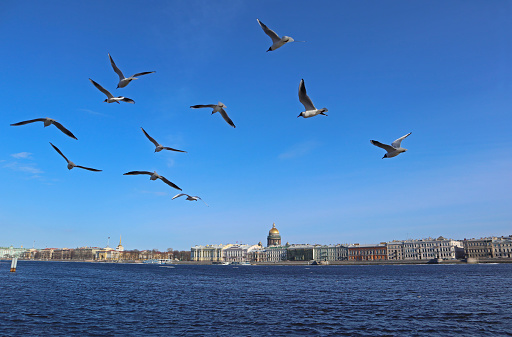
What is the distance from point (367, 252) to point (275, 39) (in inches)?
6105

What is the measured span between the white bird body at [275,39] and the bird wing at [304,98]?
3.67 ft

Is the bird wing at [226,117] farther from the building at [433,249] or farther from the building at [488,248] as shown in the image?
the building at [488,248]

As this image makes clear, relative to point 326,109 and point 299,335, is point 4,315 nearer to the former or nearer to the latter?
point 299,335

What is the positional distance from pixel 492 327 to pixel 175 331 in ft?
45.9

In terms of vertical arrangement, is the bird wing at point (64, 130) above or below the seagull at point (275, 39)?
below

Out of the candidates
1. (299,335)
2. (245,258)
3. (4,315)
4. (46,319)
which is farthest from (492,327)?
(245,258)

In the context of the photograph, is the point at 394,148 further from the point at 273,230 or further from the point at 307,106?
the point at 273,230

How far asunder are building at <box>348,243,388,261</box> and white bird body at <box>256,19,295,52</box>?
15130 cm

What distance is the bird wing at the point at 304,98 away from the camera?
353 inches

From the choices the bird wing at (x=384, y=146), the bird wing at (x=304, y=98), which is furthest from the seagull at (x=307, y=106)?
the bird wing at (x=384, y=146)

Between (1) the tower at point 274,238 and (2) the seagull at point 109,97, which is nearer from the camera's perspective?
(2) the seagull at point 109,97

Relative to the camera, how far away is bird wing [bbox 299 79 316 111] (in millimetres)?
8955

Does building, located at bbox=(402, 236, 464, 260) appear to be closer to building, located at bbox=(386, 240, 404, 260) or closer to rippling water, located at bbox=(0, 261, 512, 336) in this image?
building, located at bbox=(386, 240, 404, 260)

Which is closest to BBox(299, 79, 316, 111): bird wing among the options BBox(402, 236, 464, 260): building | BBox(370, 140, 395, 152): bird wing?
BBox(370, 140, 395, 152): bird wing
